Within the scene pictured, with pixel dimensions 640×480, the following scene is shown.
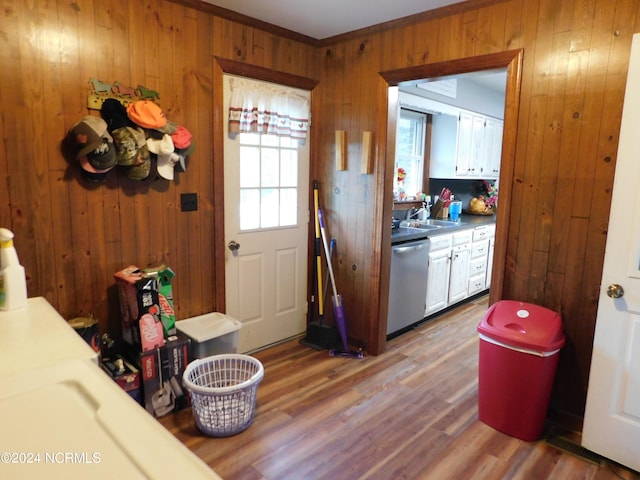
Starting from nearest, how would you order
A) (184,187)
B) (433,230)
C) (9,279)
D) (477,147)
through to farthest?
(9,279), (184,187), (433,230), (477,147)

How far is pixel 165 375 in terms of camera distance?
237 centimetres

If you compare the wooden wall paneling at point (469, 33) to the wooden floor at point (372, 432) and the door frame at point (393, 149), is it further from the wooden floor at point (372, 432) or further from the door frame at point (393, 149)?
the wooden floor at point (372, 432)

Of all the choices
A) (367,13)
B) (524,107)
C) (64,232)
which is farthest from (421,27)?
(64,232)

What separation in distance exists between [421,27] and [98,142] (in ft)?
6.94

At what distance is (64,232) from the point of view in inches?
88.3

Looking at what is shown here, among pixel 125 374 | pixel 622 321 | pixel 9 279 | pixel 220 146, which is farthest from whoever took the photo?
pixel 220 146

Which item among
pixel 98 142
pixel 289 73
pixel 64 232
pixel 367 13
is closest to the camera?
pixel 98 142

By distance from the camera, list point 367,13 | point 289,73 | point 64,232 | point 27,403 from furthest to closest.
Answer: point 289,73, point 367,13, point 64,232, point 27,403

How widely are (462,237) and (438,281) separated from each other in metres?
0.57

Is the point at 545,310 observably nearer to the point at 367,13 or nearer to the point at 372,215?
the point at 372,215

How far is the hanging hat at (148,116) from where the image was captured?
230cm

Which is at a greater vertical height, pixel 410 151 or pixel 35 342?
pixel 410 151

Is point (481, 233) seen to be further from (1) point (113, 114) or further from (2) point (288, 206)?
(1) point (113, 114)

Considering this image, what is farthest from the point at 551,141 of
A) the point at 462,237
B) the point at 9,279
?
the point at 9,279
